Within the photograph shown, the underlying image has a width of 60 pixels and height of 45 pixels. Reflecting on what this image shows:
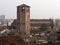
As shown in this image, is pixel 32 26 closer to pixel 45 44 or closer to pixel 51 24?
pixel 51 24

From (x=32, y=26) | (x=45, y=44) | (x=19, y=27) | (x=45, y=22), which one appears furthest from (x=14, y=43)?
(x=45, y=22)

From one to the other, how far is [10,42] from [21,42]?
970 mm

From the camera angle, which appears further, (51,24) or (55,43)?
(51,24)

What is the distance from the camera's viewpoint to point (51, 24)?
29938 mm

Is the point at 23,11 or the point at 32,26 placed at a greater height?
the point at 23,11

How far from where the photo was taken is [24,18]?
25.9m

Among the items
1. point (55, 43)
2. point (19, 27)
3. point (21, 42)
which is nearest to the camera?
point (55, 43)

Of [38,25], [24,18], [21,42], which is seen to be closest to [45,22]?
[38,25]

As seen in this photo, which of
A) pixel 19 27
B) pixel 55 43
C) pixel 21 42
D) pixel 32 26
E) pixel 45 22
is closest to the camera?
pixel 55 43

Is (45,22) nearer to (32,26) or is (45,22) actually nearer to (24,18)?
(32,26)

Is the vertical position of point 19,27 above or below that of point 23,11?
below

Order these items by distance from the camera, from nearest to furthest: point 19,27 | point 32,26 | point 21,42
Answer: point 21,42 → point 19,27 → point 32,26

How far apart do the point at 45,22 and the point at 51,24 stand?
202 centimetres

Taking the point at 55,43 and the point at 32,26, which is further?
the point at 32,26
